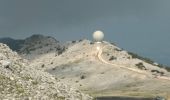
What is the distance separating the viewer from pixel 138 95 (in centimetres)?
18850

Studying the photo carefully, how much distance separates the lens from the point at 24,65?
61.0 m

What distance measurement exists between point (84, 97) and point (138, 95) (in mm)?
132401

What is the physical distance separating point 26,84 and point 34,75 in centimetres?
368

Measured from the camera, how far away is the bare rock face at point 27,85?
52.8m

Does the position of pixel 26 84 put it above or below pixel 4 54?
below

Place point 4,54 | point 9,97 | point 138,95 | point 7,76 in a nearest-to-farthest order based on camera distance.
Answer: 1. point 9,97
2. point 7,76
3. point 4,54
4. point 138,95

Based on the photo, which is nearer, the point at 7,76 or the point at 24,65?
the point at 7,76

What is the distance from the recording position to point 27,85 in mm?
54938

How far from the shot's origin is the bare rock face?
52.8 meters

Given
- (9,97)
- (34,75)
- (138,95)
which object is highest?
(138,95)

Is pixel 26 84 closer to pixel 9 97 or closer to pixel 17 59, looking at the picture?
pixel 9 97

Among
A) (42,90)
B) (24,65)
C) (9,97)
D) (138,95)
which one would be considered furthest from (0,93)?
(138,95)

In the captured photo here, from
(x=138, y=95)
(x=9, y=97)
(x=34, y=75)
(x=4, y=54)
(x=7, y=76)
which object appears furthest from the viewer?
(x=138, y=95)

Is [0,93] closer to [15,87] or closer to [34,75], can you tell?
[15,87]
